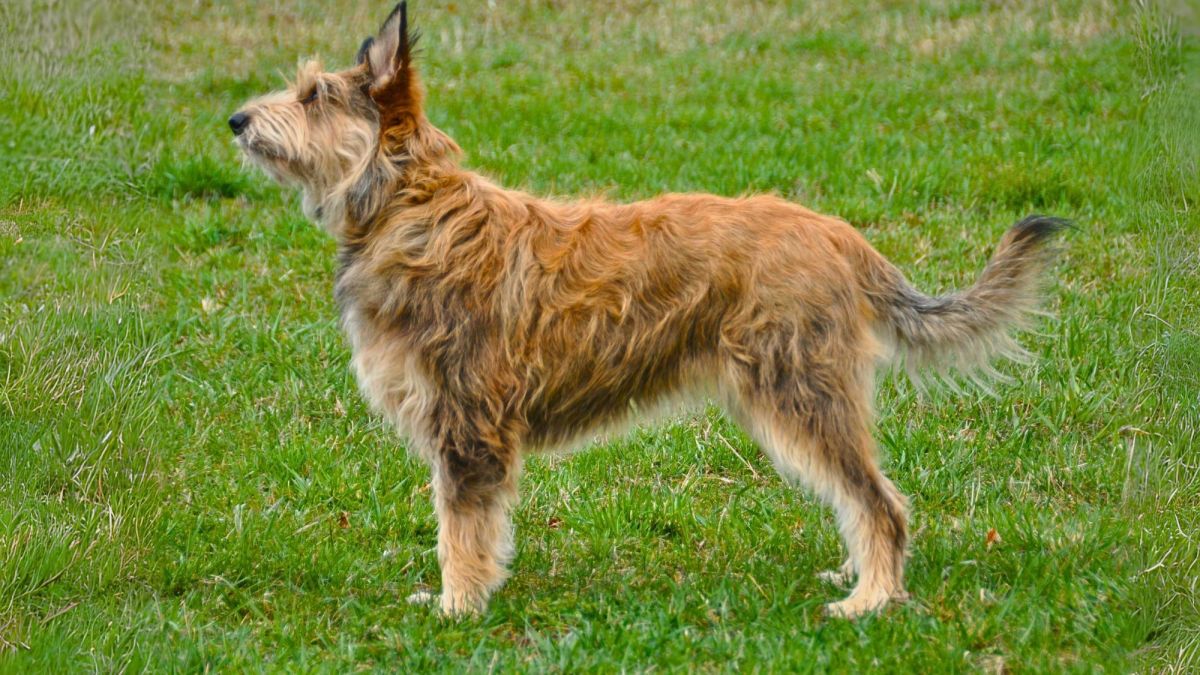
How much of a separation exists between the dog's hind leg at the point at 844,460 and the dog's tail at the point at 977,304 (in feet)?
1.23

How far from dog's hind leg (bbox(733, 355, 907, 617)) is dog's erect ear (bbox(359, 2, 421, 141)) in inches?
67.4

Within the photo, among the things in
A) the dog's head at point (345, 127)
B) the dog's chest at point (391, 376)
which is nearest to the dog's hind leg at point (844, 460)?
the dog's chest at point (391, 376)

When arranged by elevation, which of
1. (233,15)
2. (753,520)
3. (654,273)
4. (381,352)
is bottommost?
(233,15)

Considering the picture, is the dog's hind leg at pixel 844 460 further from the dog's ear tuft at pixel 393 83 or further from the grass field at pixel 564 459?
the dog's ear tuft at pixel 393 83

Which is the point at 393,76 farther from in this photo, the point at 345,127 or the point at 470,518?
the point at 470,518

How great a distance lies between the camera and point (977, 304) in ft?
17.1

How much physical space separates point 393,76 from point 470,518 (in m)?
1.70

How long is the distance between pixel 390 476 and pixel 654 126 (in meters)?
5.67

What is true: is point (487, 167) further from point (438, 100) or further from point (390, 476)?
point (390, 476)

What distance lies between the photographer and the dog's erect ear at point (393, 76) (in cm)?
512

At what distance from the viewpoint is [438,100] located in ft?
39.5

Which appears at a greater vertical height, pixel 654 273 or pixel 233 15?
pixel 654 273

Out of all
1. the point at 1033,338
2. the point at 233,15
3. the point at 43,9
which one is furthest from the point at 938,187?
the point at 233,15

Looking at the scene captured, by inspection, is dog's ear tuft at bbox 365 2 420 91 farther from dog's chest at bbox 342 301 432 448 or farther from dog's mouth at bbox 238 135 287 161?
dog's chest at bbox 342 301 432 448
